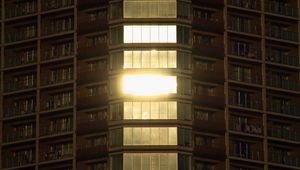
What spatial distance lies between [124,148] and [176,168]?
23.5 ft

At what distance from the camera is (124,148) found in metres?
200

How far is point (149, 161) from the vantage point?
19950 centimetres

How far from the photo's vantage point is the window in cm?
19938

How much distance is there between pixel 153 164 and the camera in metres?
200

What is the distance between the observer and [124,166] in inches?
7849

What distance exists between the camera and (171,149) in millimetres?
199875

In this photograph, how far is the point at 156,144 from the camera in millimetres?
199875

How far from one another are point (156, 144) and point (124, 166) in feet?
16.4

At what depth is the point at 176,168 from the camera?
200 metres

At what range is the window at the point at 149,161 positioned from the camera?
19938 centimetres

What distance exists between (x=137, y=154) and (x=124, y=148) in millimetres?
1846

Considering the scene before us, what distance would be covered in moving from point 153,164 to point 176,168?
9.84 feet

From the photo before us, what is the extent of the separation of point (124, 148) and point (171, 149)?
6.05 m
